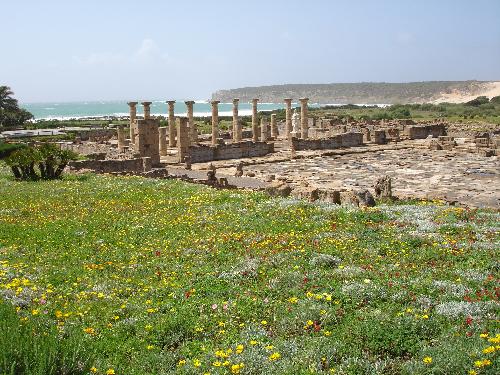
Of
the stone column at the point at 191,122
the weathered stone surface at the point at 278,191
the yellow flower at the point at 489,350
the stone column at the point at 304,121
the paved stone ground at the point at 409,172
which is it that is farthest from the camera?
the stone column at the point at 304,121

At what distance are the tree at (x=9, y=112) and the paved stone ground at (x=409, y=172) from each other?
Result: 5756 centimetres

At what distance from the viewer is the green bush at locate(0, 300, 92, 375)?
16.5ft

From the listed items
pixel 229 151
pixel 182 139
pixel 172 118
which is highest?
pixel 172 118

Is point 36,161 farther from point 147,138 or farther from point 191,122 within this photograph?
point 191,122

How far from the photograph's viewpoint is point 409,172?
3180cm

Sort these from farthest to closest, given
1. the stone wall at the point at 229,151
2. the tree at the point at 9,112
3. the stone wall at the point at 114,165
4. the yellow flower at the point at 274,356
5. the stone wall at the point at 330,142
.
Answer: the tree at the point at 9,112 → the stone wall at the point at 330,142 → the stone wall at the point at 229,151 → the stone wall at the point at 114,165 → the yellow flower at the point at 274,356

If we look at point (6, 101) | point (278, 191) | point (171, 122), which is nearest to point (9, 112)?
point (6, 101)

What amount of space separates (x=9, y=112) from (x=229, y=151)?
54.9 meters

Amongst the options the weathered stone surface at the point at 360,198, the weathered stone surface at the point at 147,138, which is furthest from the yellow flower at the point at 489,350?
the weathered stone surface at the point at 147,138

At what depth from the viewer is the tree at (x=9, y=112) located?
8119 cm

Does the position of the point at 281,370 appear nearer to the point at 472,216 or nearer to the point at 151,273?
the point at 151,273

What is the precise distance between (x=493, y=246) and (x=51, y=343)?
837cm

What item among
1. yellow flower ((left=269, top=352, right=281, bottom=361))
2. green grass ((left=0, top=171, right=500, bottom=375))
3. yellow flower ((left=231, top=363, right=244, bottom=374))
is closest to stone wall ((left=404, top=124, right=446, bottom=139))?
green grass ((left=0, top=171, right=500, bottom=375))

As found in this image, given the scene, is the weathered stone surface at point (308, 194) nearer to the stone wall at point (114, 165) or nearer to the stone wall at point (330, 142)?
the stone wall at point (114, 165)
